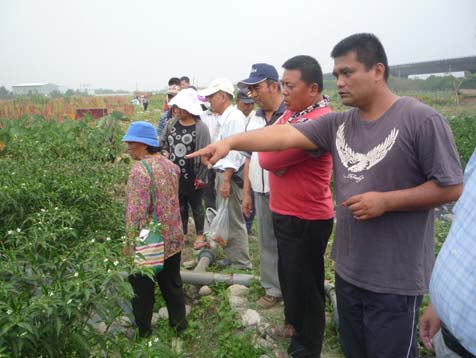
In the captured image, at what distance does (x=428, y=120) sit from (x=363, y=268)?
0.66 metres

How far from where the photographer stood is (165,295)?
296 cm

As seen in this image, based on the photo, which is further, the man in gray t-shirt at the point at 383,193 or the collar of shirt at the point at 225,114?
the collar of shirt at the point at 225,114

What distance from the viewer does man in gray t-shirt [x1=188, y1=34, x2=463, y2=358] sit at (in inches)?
59.6

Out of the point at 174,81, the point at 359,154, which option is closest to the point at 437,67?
the point at 174,81

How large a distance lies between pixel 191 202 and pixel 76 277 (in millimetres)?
2930

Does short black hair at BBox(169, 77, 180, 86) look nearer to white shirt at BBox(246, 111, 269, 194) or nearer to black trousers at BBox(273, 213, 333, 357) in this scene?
white shirt at BBox(246, 111, 269, 194)

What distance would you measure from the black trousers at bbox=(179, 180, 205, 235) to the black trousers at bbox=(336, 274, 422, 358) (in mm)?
2715

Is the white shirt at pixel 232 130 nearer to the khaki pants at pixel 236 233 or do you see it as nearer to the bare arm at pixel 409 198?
the khaki pants at pixel 236 233

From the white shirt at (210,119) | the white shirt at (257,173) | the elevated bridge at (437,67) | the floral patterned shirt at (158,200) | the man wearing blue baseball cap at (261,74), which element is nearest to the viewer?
the floral patterned shirt at (158,200)

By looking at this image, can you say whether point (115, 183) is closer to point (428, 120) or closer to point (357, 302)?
point (357, 302)

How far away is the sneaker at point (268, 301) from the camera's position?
10.6 feet

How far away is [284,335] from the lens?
280cm

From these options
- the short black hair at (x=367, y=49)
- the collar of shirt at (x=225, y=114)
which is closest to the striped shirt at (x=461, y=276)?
the short black hair at (x=367, y=49)

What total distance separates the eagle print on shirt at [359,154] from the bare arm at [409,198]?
155 mm
